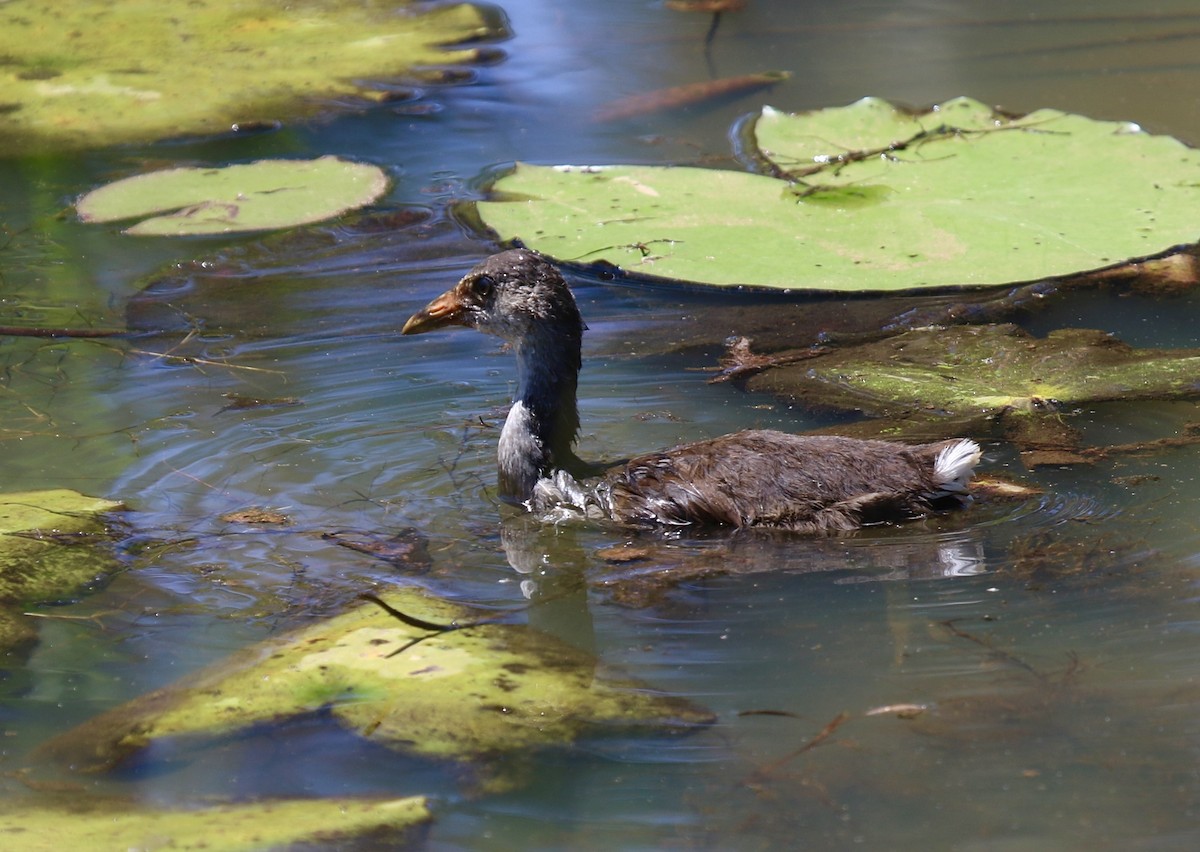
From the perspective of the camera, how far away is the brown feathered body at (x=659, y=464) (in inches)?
175

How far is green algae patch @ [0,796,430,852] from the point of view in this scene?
113 inches

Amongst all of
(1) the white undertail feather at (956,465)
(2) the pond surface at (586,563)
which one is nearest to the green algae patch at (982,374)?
(2) the pond surface at (586,563)

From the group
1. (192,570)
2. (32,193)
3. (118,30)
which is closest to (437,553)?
(192,570)

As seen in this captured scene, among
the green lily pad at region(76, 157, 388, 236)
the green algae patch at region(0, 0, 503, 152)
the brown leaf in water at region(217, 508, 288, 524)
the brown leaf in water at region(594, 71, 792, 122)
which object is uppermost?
the green algae patch at region(0, 0, 503, 152)

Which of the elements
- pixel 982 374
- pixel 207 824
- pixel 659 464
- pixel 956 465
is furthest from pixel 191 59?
pixel 207 824

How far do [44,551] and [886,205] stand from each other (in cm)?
418

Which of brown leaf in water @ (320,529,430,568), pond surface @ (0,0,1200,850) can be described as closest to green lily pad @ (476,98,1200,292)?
pond surface @ (0,0,1200,850)

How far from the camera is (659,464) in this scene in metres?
4.75

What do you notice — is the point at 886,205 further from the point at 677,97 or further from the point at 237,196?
the point at 237,196

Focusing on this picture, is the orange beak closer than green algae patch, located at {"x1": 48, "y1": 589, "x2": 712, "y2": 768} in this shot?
No

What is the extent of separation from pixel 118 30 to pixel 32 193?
221 centimetres

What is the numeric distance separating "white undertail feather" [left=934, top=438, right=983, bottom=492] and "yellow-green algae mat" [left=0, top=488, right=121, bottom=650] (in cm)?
256

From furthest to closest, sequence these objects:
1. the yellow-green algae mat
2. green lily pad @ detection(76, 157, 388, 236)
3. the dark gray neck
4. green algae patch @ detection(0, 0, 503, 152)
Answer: green algae patch @ detection(0, 0, 503, 152)
green lily pad @ detection(76, 157, 388, 236)
the dark gray neck
the yellow-green algae mat

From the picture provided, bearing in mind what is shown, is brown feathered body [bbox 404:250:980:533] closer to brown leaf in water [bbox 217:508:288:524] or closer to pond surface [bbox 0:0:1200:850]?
pond surface [bbox 0:0:1200:850]
